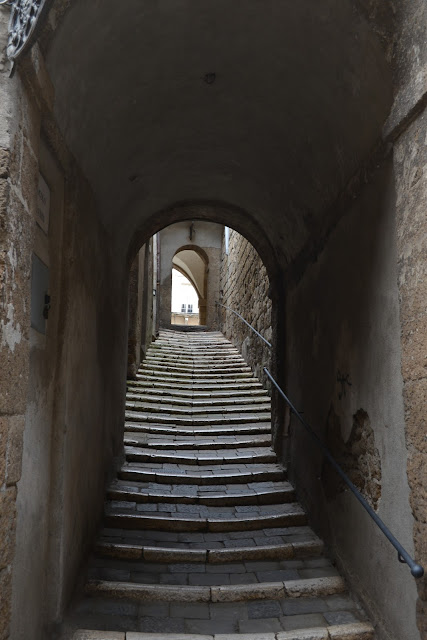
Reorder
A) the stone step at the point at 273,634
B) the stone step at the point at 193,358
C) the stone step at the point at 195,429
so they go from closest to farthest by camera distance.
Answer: the stone step at the point at 273,634, the stone step at the point at 195,429, the stone step at the point at 193,358

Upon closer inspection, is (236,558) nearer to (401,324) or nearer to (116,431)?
(116,431)

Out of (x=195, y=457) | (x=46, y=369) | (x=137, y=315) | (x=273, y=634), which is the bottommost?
(x=273, y=634)

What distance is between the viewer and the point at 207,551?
3.54m

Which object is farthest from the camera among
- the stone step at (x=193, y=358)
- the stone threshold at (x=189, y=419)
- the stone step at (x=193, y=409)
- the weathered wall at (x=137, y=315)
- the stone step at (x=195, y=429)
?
the stone step at (x=193, y=358)

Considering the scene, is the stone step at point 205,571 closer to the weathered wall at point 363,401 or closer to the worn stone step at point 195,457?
the weathered wall at point 363,401

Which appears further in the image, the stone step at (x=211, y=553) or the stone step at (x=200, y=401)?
the stone step at (x=200, y=401)

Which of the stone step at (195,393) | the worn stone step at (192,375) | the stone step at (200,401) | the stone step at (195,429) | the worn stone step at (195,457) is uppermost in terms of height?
the worn stone step at (192,375)

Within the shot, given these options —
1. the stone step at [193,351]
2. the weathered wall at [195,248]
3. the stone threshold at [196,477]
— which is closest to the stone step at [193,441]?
the stone threshold at [196,477]

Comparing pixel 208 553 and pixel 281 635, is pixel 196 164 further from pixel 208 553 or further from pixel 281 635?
pixel 281 635

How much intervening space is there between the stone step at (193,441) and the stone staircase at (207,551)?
0.01 m

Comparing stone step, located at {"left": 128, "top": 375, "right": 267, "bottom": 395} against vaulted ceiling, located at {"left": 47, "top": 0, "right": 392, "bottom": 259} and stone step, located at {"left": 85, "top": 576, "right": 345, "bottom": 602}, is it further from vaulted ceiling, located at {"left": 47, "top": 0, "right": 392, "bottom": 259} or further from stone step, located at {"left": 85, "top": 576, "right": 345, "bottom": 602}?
stone step, located at {"left": 85, "top": 576, "right": 345, "bottom": 602}

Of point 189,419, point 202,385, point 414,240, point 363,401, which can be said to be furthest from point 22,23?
point 202,385

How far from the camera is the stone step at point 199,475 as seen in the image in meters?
4.78

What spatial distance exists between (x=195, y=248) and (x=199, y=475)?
13.5m
